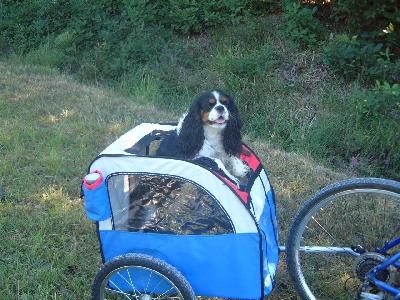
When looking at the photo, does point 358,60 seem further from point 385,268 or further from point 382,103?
point 385,268

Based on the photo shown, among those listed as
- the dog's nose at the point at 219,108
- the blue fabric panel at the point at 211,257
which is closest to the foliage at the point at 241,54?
the dog's nose at the point at 219,108

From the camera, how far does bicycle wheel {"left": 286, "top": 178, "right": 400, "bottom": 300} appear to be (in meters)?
2.34

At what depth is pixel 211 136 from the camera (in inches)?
138

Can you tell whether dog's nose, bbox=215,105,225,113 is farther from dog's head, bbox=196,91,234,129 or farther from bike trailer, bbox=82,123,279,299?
bike trailer, bbox=82,123,279,299

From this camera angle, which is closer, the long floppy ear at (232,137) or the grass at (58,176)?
the grass at (58,176)

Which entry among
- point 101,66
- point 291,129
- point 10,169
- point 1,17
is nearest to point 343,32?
point 291,129

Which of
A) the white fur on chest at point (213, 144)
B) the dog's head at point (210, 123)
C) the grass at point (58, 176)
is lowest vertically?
the grass at point (58, 176)

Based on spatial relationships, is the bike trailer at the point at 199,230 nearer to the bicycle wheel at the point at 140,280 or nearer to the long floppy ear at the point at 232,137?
the bicycle wheel at the point at 140,280

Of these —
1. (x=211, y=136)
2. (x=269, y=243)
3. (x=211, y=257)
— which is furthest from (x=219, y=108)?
(x=211, y=257)

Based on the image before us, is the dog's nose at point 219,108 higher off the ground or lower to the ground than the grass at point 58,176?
higher

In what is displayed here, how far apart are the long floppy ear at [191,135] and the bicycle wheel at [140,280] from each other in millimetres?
1038

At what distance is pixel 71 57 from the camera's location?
27.8ft

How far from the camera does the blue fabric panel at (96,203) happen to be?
235 cm

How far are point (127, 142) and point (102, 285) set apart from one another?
0.81 metres
